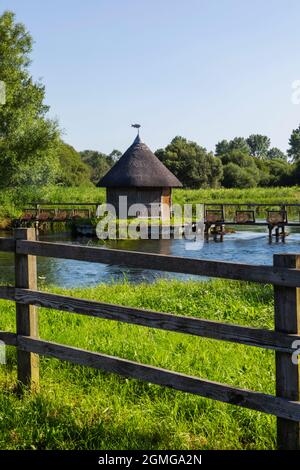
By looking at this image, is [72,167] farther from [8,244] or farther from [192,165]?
[8,244]

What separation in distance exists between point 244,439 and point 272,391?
82cm

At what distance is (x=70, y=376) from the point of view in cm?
454

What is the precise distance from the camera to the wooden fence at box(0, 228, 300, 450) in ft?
9.39

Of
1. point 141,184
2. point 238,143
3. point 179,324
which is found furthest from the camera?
point 238,143

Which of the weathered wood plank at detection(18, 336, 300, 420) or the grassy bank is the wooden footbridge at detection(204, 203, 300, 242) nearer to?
the grassy bank

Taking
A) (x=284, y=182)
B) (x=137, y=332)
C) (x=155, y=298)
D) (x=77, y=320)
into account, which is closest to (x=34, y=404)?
(x=137, y=332)

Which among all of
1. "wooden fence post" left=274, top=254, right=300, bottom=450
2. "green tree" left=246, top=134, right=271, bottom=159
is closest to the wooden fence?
"wooden fence post" left=274, top=254, right=300, bottom=450

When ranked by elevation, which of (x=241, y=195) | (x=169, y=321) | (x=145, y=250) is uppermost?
(x=241, y=195)

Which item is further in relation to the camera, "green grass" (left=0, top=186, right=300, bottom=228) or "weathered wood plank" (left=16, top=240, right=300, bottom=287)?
"green grass" (left=0, top=186, right=300, bottom=228)

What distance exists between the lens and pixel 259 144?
447ft

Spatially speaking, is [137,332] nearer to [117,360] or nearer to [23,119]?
[117,360]

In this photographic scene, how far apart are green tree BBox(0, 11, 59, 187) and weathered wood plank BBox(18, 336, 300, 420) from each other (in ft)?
84.7

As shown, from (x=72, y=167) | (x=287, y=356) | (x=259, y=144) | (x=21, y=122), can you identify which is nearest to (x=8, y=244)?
(x=287, y=356)

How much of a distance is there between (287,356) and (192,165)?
6435 centimetres
